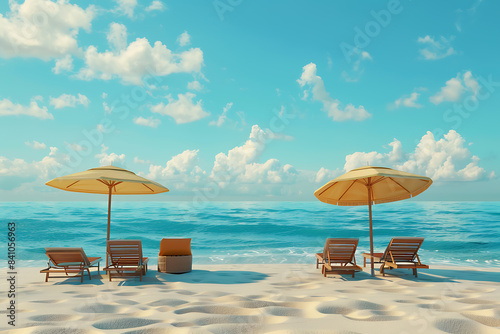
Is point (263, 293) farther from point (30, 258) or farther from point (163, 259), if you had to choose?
point (30, 258)

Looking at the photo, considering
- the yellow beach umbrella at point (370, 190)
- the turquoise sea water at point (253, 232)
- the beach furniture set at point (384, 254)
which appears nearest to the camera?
the beach furniture set at point (384, 254)

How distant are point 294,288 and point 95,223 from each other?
35.4 meters

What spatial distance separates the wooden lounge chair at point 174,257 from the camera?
7.82 meters

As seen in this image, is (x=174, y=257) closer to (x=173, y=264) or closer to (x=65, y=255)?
(x=173, y=264)

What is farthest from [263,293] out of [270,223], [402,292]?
[270,223]

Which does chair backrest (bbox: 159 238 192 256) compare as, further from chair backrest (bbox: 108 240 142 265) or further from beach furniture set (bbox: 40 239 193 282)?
chair backrest (bbox: 108 240 142 265)

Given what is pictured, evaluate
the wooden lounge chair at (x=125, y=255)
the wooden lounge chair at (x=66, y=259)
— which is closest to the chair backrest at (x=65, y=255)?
the wooden lounge chair at (x=66, y=259)

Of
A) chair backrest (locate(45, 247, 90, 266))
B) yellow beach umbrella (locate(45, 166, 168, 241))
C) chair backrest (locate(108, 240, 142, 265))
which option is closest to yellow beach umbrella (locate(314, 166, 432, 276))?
yellow beach umbrella (locate(45, 166, 168, 241))

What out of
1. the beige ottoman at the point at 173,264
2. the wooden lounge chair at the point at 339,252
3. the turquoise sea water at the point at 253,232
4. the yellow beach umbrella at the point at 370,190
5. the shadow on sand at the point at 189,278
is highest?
the yellow beach umbrella at the point at 370,190

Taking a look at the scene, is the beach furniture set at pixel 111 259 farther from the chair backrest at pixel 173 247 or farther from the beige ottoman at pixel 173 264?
the chair backrest at pixel 173 247

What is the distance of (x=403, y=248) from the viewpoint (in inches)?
298

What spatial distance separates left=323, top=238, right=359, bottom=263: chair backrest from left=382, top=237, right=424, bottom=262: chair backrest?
722 mm

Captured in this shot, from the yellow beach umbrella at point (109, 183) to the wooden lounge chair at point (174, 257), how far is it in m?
1.28

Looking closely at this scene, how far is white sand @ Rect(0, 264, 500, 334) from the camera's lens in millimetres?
3649
